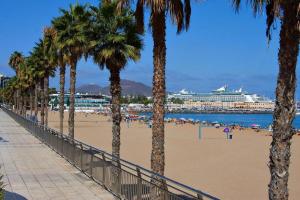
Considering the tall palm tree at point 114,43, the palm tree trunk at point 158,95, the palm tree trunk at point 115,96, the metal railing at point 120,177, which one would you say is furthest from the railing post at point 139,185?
the palm tree trunk at point 115,96

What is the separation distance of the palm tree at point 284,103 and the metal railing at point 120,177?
93cm

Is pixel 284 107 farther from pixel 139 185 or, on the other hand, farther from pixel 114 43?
pixel 114 43

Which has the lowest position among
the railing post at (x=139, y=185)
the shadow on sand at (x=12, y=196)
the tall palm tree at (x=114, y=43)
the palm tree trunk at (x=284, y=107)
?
the shadow on sand at (x=12, y=196)

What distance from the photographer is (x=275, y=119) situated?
24.0 ft

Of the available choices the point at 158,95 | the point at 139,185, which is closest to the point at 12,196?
the point at 139,185

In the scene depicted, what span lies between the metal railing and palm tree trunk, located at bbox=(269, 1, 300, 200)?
923 mm

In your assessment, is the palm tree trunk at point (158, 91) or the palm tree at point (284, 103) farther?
the palm tree trunk at point (158, 91)

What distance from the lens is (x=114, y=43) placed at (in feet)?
53.3

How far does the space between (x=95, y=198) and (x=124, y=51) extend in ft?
16.6

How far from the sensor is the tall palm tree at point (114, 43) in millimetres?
16125

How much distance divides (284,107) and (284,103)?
54mm

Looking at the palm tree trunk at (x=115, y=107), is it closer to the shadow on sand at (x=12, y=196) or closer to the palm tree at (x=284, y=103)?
the shadow on sand at (x=12, y=196)

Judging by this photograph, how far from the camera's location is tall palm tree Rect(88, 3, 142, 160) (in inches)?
635

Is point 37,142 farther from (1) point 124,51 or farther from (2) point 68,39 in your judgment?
(1) point 124,51
